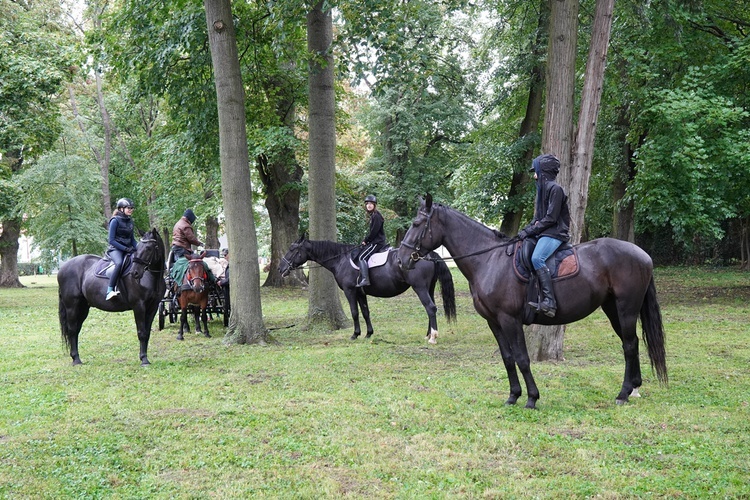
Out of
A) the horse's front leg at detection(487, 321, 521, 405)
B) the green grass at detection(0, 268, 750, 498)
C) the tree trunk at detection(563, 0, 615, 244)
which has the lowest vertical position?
the green grass at detection(0, 268, 750, 498)

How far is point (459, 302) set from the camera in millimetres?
21938

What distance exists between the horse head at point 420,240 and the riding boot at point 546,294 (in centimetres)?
145

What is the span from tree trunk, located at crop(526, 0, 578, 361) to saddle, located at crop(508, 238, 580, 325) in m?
2.89

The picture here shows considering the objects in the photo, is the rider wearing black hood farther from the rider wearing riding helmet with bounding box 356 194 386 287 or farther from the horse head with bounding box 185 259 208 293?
the horse head with bounding box 185 259 208 293

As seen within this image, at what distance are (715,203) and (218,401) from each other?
15299 mm

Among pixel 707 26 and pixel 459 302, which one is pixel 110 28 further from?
pixel 707 26

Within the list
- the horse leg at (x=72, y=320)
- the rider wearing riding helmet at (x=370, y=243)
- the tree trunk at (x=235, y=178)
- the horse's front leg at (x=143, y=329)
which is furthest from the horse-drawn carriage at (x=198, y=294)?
the rider wearing riding helmet at (x=370, y=243)

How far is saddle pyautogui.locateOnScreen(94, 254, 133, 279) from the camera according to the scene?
1083 cm

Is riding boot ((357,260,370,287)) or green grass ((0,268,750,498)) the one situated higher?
riding boot ((357,260,370,287))

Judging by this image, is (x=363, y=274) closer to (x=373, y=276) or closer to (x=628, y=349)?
(x=373, y=276)

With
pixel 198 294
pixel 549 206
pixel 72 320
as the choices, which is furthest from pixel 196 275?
pixel 549 206

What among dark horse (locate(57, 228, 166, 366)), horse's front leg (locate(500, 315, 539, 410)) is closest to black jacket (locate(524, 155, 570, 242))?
horse's front leg (locate(500, 315, 539, 410))

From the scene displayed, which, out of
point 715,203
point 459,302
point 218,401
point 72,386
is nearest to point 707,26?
point 715,203

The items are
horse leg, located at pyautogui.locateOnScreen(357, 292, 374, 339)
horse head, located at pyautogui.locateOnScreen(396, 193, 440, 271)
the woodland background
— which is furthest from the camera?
the woodland background
